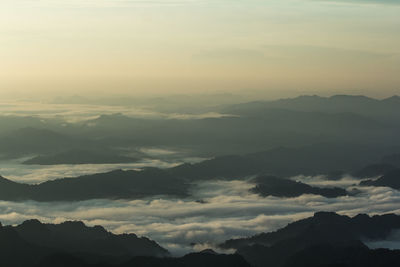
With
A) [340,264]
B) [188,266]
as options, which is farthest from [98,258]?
[340,264]

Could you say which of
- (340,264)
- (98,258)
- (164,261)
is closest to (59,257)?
(98,258)

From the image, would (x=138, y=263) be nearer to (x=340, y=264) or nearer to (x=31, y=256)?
(x=31, y=256)

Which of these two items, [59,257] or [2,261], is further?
[2,261]

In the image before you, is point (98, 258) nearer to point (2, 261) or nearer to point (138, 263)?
point (138, 263)

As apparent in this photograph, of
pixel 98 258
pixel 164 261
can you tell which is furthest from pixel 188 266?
pixel 98 258

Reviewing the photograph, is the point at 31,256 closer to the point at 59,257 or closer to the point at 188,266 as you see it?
the point at 59,257

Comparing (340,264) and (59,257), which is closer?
(59,257)

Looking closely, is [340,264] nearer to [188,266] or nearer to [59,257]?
[188,266]
